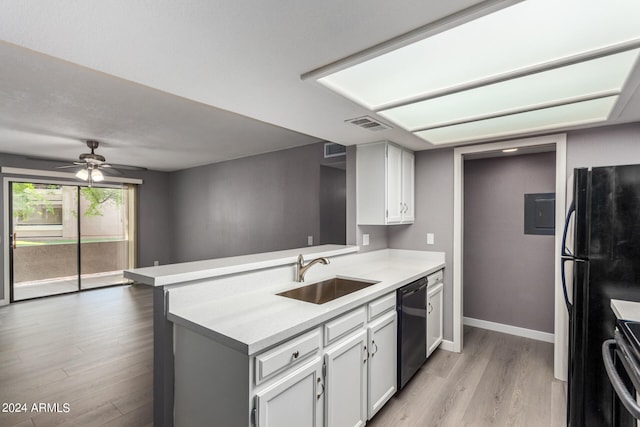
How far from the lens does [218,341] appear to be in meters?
1.39

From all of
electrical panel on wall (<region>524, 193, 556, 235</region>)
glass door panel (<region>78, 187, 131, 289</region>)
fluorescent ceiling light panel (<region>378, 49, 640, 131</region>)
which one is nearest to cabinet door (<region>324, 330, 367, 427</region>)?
fluorescent ceiling light panel (<region>378, 49, 640, 131</region>)

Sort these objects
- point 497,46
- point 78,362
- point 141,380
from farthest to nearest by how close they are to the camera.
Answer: point 78,362 < point 141,380 < point 497,46

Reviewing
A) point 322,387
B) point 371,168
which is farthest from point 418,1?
point 371,168

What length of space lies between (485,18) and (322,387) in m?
1.81

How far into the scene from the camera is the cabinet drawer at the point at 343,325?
1679 mm

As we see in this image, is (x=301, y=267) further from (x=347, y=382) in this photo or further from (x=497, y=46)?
(x=497, y=46)

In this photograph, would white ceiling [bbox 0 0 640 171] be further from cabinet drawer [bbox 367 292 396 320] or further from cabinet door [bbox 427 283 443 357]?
cabinet door [bbox 427 283 443 357]

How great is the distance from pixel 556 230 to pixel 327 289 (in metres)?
2.06

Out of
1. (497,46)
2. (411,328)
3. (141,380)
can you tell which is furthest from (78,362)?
(497,46)

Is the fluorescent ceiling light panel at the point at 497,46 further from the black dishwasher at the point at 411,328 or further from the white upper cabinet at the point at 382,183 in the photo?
the black dishwasher at the point at 411,328

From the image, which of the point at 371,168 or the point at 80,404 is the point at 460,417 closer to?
the point at 371,168

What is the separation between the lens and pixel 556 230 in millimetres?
2703

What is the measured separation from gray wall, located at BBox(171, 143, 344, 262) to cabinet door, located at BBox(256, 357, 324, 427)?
8.78 feet

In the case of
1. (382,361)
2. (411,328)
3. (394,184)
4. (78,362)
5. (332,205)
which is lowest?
(78,362)
